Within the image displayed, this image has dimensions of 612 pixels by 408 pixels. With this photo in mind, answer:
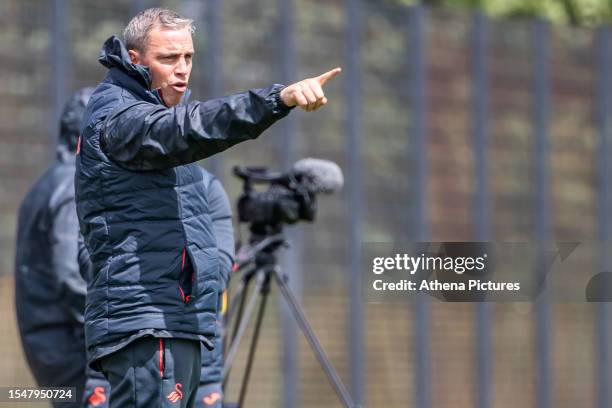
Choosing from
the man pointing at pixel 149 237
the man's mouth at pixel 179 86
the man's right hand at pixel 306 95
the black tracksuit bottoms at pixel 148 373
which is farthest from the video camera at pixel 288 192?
the man's right hand at pixel 306 95

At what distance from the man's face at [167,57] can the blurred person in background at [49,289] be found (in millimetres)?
1727

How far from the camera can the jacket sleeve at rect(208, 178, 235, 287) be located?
14.9 ft

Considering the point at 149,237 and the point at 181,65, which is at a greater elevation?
the point at 181,65

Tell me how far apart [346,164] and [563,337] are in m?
2.61

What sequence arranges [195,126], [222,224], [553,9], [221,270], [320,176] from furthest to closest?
[553,9]
[320,176]
[222,224]
[221,270]
[195,126]

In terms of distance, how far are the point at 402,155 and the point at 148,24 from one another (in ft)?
22.7

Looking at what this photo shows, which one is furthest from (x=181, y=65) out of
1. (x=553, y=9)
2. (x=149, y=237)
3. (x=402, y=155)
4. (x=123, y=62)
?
(x=553, y=9)

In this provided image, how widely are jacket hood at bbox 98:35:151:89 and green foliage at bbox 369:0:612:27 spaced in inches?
438

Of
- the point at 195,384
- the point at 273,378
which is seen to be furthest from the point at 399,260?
the point at 273,378

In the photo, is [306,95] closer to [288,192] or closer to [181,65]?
[181,65]

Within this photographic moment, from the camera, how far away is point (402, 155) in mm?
10562

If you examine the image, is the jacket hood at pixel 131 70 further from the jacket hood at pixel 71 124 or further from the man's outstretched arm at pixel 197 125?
the jacket hood at pixel 71 124

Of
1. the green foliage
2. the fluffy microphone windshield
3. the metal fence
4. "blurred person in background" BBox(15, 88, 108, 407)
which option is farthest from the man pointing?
the green foliage

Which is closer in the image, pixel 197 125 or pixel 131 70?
pixel 197 125
